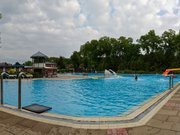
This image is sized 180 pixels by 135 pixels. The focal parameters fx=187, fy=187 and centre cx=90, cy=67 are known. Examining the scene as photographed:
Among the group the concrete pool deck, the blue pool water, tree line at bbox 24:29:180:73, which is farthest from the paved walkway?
tree line at bbox 24:29:180:73

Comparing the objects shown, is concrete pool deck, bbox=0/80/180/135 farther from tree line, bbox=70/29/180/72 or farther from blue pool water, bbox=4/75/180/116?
tree line, bbox=70/29/180/72

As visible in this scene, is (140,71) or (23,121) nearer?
(23,121)

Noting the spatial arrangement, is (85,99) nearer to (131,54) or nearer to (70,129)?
(70,129)

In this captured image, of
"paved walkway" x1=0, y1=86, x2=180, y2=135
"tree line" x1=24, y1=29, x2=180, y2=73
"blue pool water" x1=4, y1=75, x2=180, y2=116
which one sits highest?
"tree line" x1=24, y1=29, x2=180, y2=73

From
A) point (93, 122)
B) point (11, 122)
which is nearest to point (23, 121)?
point (11, 122)

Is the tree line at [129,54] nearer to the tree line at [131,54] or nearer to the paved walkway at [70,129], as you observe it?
the tree line at [131,54]

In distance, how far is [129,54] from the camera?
209 ft

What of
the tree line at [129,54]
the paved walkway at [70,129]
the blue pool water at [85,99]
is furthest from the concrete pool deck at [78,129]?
the tree line at [129,54]

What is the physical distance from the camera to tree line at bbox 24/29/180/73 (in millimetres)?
55469

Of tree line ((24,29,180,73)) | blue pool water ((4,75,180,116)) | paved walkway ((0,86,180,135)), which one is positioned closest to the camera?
paved walkway ((0,86,180,135))

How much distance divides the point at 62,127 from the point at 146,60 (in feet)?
189

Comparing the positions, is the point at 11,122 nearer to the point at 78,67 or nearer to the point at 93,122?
the point at 93,122

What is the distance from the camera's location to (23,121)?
16.0ft

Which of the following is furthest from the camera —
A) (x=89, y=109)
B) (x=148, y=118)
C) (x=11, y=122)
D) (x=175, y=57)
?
(x=175, y=57)
